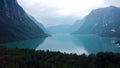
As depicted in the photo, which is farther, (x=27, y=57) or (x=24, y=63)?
(x=27, y=57)

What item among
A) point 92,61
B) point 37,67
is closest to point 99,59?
point 92,61

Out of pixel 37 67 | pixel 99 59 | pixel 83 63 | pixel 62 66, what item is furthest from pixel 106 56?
pixel 37 67

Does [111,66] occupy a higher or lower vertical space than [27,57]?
lower

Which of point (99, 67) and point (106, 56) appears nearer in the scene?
point (99, 67)

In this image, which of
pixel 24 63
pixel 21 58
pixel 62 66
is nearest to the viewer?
pixel 62 66

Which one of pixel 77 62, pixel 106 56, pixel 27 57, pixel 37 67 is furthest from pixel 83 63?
pixel 27 57

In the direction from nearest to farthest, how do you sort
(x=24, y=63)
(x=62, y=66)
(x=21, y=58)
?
(x=62, y=66) → (x=24, y=63) → (x=21, y=58)

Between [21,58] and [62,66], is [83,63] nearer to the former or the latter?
[62,66]

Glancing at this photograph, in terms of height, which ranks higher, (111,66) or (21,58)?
(21,58)

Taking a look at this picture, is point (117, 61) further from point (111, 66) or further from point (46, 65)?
point (46, 65)
